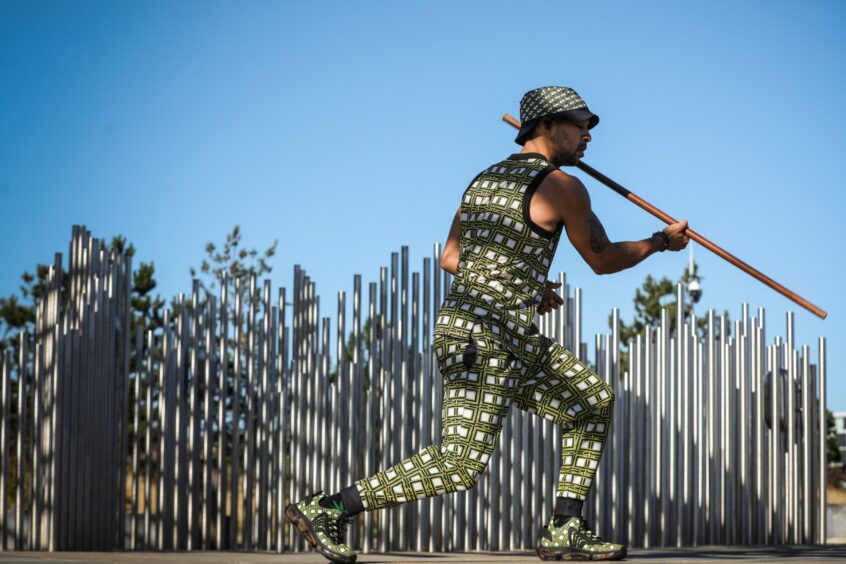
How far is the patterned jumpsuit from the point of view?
334 cm

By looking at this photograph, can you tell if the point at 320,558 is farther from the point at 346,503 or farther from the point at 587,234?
the point at 587,234

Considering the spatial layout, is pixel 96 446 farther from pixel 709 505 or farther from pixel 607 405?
pixel 709 505

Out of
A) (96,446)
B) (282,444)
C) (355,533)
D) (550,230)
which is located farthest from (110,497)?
(550,230)

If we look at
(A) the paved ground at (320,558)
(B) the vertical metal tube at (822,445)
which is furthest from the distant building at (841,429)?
(A) the paved ground at (320,558)

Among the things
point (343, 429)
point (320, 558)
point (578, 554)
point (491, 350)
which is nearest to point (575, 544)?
point (578, 554)

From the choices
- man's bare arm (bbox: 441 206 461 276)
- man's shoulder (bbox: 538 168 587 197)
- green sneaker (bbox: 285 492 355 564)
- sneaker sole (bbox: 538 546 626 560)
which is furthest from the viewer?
man's bare arm (bbox: 441 206 461 276)

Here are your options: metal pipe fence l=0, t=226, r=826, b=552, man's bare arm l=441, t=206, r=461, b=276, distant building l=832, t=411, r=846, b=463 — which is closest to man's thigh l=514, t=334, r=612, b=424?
man's bare arm l=441, t=206, r=461, b=276

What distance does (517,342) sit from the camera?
11.3 feet

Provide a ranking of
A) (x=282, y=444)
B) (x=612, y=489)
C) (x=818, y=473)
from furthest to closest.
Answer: (x=818, y=473) → (x=612, y=489) → (x=282, y=444)

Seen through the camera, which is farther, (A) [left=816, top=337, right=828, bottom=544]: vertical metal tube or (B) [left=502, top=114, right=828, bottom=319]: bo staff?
(A) [left=816, top=337, right=828, bottom=544]: vertical metal tube

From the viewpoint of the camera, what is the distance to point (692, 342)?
7.24m

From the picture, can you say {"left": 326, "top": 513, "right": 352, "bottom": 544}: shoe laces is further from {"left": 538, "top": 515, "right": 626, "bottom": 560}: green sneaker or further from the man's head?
the man's head

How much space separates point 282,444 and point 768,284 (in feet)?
→ 10.8

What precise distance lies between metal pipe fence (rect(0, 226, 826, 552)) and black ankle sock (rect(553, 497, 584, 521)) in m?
2.56
